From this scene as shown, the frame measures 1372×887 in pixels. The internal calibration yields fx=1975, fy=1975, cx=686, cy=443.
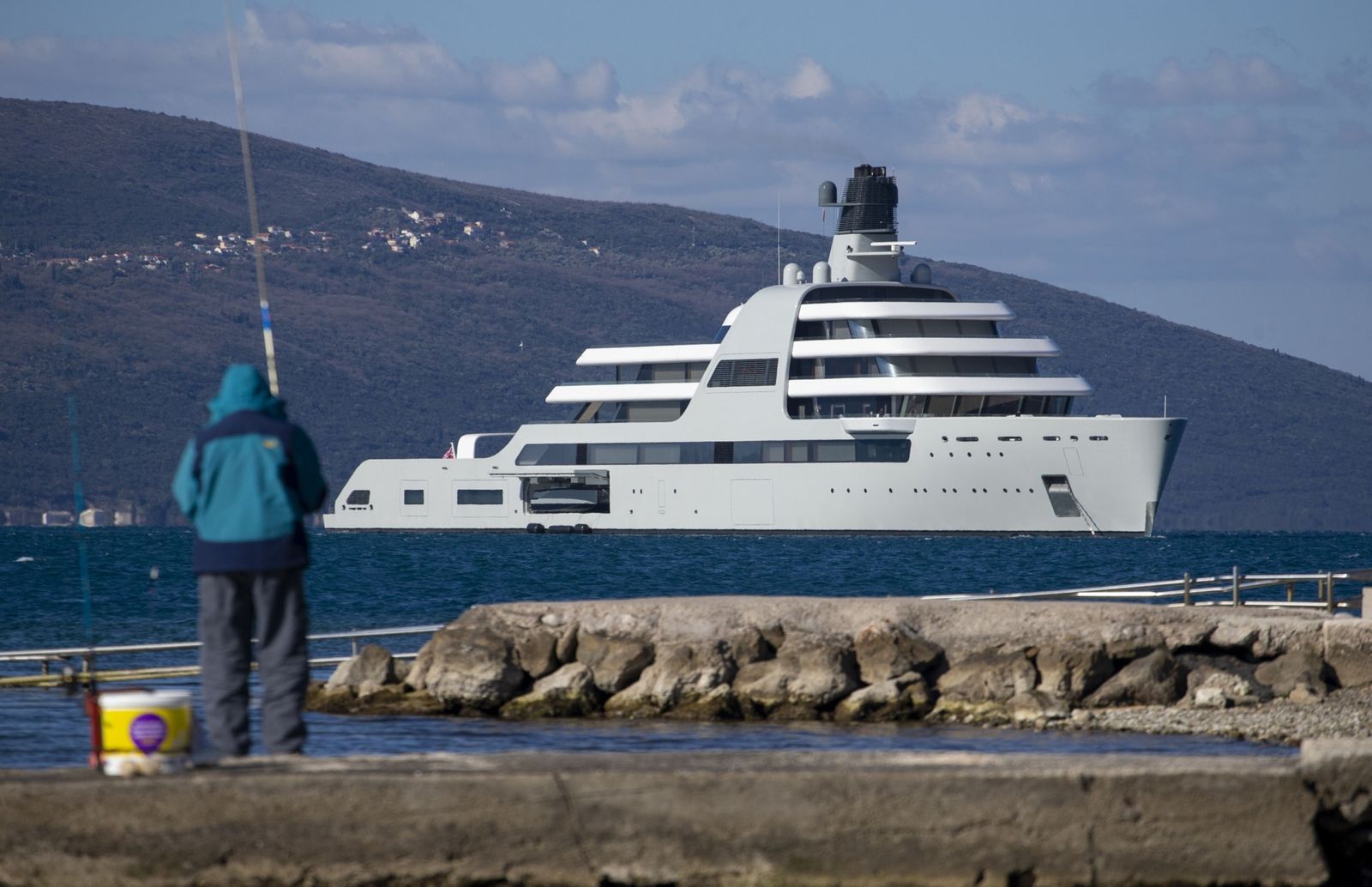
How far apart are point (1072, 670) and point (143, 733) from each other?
22.4ft

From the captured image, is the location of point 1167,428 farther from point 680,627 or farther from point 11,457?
point 11,457

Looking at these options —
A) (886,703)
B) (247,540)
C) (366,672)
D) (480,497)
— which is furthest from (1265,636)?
(480,497)

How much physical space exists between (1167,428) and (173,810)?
147ft

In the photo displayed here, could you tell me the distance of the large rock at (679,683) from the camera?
37.9 feet

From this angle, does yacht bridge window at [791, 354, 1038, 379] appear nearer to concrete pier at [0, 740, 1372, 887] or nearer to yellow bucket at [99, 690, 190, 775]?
concrete pier at [0, 740, 1372, 887]

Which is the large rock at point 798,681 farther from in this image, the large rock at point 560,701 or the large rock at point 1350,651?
the large rock at point 1350,651

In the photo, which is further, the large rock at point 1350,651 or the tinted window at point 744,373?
the tinted window at point 744,373

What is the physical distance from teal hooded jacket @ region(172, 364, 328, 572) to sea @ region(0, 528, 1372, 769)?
147 centimetres

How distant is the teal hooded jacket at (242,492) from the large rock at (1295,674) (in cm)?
714

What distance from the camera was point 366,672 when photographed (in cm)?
1215

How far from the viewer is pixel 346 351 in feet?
600

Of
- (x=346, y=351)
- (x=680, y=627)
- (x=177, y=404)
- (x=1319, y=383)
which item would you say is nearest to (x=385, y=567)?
(x=680, y=627)

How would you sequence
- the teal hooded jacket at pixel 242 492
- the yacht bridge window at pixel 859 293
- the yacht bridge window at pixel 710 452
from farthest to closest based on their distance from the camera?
1. the yacht bridge window at pixel 859 293
2. the yacht bridge window at pixel 710 452
3. the teal hooded jacket at pixel 242 492

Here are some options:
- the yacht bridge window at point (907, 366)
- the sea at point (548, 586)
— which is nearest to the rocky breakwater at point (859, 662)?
the sea at point (548, 586)
